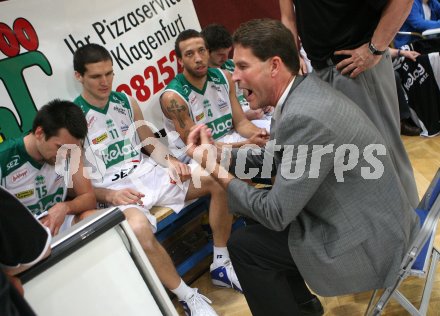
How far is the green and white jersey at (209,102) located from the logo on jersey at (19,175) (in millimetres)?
1065

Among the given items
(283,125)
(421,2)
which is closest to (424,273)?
Result: (283,125)

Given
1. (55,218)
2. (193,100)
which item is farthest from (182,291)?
(193,100)

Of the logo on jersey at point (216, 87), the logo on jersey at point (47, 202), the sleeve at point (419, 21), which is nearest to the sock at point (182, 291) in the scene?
the logo on jersey at point (47, 202)

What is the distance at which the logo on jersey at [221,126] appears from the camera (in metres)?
3.39

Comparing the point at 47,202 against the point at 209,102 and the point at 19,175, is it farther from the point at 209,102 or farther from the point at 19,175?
the point at 209,102

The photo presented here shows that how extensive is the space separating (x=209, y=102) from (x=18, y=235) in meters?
2.23

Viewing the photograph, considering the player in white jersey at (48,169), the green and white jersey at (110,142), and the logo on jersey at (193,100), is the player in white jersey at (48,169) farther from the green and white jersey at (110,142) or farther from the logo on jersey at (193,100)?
the logo on jersey at (193,100)

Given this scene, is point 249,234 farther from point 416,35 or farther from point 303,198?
point 416,35

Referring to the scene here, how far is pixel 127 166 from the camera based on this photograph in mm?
2961

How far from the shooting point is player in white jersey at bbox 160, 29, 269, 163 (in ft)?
10.4

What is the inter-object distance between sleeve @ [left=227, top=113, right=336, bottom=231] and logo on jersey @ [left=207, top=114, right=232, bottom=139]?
164 centimetres

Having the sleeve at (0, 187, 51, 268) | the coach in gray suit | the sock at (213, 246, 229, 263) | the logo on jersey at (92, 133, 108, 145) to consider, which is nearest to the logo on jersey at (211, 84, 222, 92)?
the logo on jersey at (92, 133, 108, 145)

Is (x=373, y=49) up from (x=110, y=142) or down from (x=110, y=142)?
up

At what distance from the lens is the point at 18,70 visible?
9.02ft
